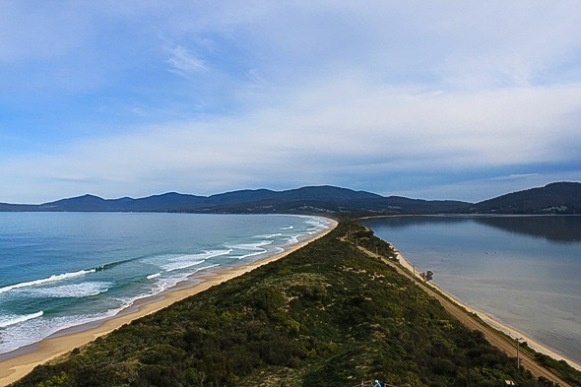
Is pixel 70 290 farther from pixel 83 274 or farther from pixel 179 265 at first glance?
pixel 179 265

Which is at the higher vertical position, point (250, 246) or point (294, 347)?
point (294, 347)

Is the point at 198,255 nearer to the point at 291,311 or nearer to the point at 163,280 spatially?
the point at 163,280

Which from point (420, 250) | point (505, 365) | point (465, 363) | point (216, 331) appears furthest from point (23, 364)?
point (420, 250)

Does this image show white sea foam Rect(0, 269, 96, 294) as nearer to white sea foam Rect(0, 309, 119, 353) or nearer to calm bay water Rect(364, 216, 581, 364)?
white sea foam Rect(0, 309, 119, 353)

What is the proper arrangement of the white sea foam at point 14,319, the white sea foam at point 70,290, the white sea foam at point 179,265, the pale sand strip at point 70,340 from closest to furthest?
1. the pale sand strip at point 70,340
2. the white sea foam at point 14,319
3. the white sea foam at point 70,290
4. the white sea foam at point 179,265

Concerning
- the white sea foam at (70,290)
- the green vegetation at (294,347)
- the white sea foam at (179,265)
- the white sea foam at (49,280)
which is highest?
the green vegetation at (294,347)

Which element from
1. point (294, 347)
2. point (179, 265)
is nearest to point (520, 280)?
point (294, 347)

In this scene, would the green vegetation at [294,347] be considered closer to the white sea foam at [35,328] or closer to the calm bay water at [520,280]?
the white sea foam at [35,328]

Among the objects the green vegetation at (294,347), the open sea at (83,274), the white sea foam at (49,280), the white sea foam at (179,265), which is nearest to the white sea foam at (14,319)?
the open sea at (83,274)
